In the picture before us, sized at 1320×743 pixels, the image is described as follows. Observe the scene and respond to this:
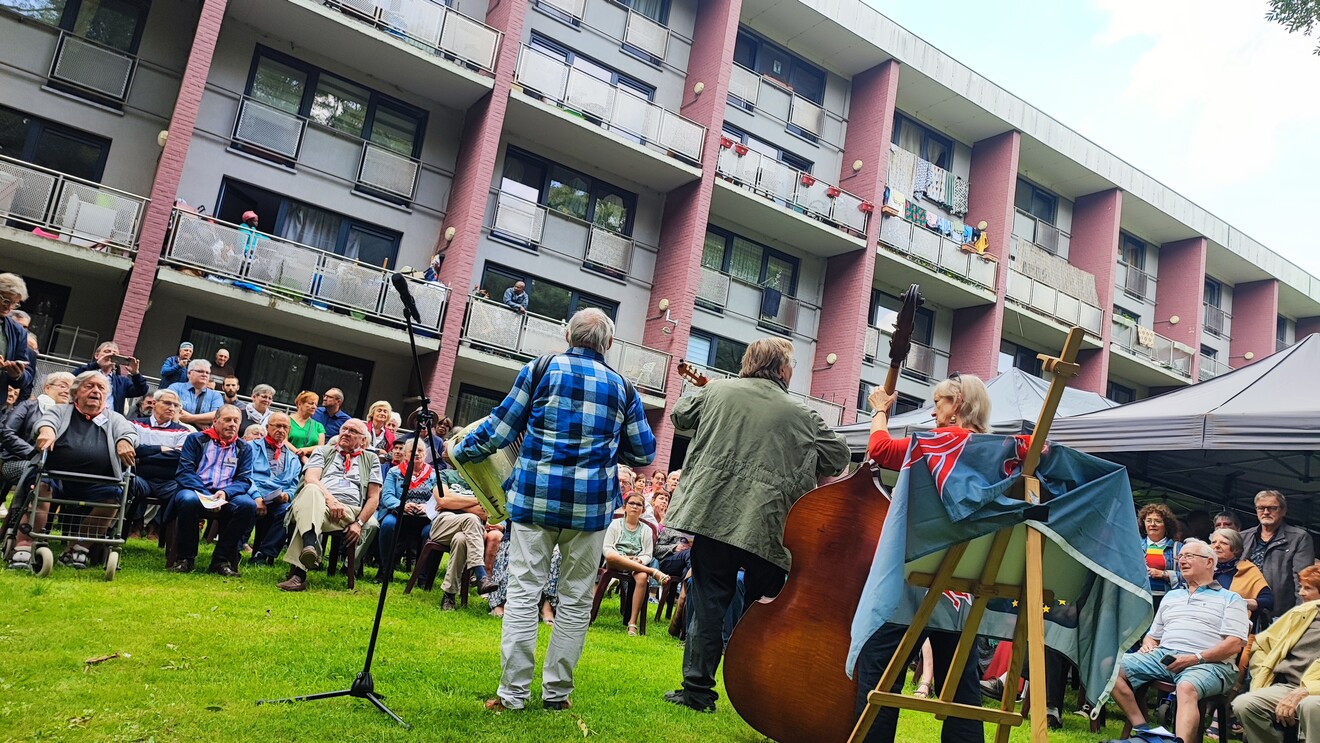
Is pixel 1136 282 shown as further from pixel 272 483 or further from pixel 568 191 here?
pixel 272 483

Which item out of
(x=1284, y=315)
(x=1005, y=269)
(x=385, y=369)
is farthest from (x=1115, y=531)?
(x=1284, y=315)

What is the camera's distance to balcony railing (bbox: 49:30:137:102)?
1452 centimetres

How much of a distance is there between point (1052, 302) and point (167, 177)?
867 inches

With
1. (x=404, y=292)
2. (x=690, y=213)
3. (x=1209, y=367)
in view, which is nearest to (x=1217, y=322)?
(x=1209, y=367)

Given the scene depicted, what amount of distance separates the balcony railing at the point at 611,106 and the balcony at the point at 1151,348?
15333 millimetres

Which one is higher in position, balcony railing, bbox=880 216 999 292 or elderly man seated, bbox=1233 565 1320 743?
balcony railing, bbox=880 216 999 292

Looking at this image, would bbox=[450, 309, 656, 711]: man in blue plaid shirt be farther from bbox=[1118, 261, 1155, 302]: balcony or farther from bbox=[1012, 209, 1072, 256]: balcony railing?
bbox=[1118, 261, 1155, 302]: balcony

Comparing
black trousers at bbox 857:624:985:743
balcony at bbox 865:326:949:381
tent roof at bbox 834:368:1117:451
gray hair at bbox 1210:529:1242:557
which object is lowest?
black trousers at bbox 857:624:985:743

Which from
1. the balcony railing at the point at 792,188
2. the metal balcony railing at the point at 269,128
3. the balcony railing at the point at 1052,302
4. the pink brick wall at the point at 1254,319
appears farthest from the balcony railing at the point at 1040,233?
the metal balcony railing at the point at 269,128

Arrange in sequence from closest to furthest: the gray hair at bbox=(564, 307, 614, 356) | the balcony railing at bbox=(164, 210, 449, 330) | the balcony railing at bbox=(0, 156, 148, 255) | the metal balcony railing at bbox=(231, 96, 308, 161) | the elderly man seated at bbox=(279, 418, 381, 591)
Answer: the gray hair at bbox=(564, 307, 614, 356) → the elderly man seated at bbox=(279, 418, 381, 591) → the balcony railing at bbox=(0, 156, 148, 255) → the balcony railing at bbox=(164, 210, 449, 330) → the metal balcony railing at bbox=(231, 96, 308, 161)

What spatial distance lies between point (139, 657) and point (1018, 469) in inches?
166

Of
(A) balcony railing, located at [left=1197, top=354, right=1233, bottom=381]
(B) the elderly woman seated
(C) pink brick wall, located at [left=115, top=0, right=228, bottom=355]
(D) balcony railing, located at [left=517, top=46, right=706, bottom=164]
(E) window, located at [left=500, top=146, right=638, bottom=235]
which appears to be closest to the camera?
(B) the elderly woman seated

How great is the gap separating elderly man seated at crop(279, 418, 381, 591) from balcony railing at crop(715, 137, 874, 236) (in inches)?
521

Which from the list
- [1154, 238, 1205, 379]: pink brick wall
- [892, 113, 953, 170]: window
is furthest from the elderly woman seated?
[1154, 238, 1205, 379]: pink brick wall
